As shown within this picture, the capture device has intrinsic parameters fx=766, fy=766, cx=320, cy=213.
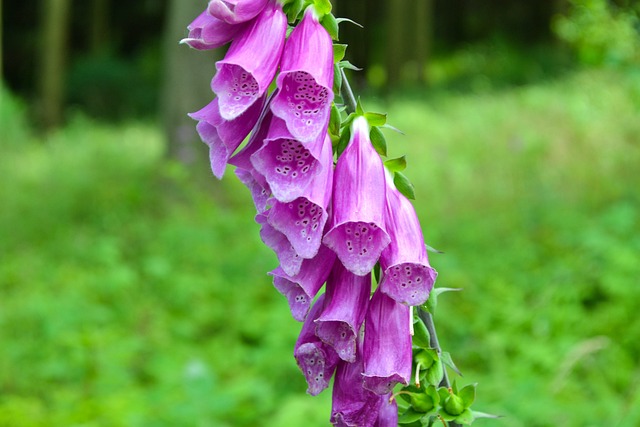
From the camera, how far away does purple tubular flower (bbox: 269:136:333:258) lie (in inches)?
47.2

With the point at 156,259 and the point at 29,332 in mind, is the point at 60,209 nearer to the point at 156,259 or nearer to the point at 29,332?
the point at 156,259

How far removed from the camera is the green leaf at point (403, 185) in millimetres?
1310

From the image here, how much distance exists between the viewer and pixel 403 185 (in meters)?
1.32

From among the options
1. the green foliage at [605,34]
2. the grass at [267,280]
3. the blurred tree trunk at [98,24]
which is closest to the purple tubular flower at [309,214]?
the grass at [267,280]

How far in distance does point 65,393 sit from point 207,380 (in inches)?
61.7

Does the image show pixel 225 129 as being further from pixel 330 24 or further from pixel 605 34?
pixel 605 34

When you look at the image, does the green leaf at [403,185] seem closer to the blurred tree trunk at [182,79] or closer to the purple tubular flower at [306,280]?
the purple tubular flower at [306,280]

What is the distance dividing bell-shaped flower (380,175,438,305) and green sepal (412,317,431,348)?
0.10 m

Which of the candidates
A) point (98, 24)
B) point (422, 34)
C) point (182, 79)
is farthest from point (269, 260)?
point (98, 24)

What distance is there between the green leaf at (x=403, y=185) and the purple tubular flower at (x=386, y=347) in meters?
0.17

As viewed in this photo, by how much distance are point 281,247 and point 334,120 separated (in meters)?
0.23

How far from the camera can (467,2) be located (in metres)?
28.5

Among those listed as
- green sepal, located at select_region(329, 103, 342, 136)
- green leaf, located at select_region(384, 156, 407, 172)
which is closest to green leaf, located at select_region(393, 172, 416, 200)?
green leaf, located at select_region(384, 156, 407, 172)

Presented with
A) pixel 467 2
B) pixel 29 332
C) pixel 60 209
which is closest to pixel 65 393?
pixel 29 332
